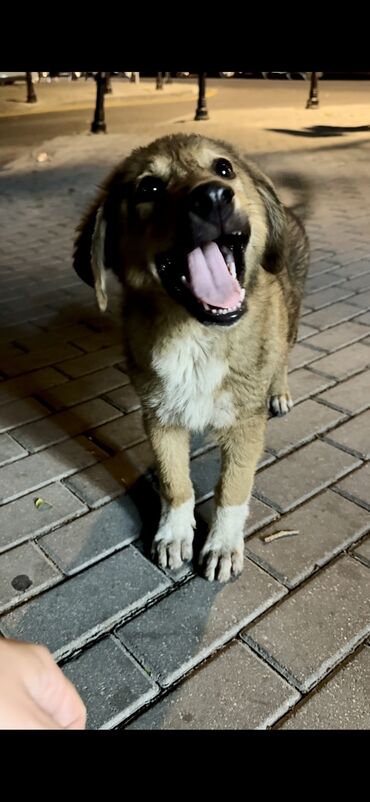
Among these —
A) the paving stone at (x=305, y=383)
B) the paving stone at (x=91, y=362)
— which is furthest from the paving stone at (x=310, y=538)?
the paving stone at (x=91, y=362)

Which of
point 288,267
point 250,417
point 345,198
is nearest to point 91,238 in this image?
point 250,417

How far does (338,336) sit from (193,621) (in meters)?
2.37

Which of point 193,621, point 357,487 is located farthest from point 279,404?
point 193,621

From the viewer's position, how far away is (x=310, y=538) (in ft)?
7.79

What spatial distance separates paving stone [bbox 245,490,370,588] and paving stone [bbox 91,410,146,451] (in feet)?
2.89

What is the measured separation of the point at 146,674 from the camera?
1.89m

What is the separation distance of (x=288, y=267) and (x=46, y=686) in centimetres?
232

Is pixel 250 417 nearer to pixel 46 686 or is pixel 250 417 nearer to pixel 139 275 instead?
pixel 139 275

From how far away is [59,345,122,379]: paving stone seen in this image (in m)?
3.68

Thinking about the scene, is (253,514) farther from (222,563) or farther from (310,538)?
(222,563)

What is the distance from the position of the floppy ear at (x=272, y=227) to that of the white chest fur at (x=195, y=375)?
1.38 ft

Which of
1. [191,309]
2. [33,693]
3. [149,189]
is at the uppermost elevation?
[149,189]

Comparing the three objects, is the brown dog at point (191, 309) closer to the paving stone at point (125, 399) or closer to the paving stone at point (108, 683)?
the paving stone at point (108, 683)

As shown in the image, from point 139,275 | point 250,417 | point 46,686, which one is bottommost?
point 250,417
